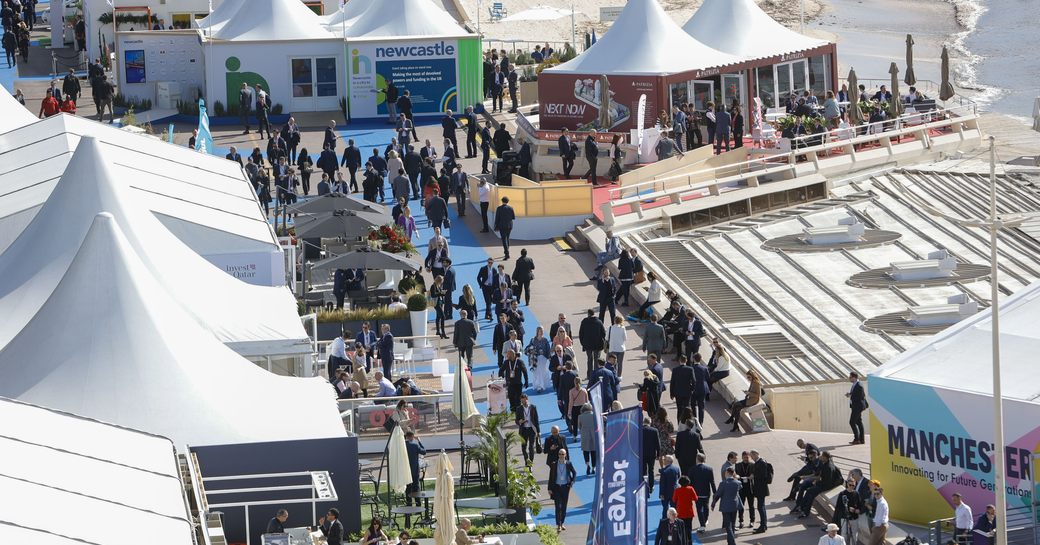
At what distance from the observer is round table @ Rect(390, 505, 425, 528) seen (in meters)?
22.8

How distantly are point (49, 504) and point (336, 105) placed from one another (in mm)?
33583

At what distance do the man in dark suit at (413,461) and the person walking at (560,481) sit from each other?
5.55 feet

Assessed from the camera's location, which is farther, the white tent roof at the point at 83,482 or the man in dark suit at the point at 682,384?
the man in dark suit at the point at 682,384

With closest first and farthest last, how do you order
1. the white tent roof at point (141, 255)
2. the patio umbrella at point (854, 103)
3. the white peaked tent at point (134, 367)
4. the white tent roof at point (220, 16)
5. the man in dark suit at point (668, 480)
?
the white peaked tent at point (134, 367) < the man in dark suit at point (668, 480) < the white tent roof at point (141, 255) < the patio umbrella at point (854, 103) < the white tent roof at point (220, 16)

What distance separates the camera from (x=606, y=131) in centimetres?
4359

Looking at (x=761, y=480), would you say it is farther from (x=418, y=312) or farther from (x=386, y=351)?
(x=418, y=312)

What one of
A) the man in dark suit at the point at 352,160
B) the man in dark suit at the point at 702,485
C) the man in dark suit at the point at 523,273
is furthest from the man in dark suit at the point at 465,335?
the man in dark suit at the point at 352,160

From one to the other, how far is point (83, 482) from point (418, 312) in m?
13.6

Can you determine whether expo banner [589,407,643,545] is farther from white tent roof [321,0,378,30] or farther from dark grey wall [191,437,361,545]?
white tent roof [321,0,378,30]

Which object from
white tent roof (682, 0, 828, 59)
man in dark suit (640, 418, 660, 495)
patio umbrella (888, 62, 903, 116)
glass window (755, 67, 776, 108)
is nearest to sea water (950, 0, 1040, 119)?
white tent roof (682, 0, 828, 59)

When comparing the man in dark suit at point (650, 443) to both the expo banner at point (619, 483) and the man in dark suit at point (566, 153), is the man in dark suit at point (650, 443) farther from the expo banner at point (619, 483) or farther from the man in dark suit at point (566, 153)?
the man in dark suit at point (566, 153)

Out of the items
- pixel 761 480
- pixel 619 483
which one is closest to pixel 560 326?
pixel 761 480

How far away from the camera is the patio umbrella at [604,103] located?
4316 centimetres

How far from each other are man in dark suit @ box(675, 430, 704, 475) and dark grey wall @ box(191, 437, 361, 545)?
429cm
